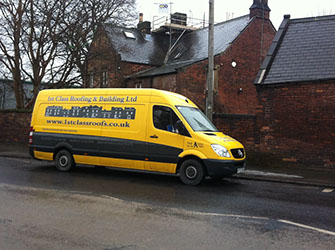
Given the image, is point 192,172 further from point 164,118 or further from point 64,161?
point 64,161

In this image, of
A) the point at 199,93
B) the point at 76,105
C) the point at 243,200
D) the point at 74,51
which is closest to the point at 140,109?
the point at 76,105

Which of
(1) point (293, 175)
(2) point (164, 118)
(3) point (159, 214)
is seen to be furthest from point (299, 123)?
(3) point (159, 214)

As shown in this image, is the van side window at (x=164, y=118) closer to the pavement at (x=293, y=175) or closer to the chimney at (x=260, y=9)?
the pavement at (x=293, y=175)

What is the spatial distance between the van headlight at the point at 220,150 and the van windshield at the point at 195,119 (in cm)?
79

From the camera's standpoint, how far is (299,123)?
13.7 meters

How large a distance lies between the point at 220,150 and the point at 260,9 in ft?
75.8

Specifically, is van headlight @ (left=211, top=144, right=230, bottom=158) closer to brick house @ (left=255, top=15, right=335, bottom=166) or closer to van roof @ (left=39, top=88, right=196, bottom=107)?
van roof @ (left=39, top=88, right=196, bottom=107)

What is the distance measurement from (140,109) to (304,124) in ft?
21.5

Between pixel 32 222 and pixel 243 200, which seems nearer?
pixel 32 222

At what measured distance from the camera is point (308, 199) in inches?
327

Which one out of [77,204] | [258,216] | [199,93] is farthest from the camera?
[199,93]

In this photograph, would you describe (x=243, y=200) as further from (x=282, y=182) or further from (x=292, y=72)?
(x=292, y=72)

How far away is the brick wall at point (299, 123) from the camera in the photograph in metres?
13.2

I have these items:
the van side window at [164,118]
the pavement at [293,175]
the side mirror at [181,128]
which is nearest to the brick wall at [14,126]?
the van side window at [164,118]
